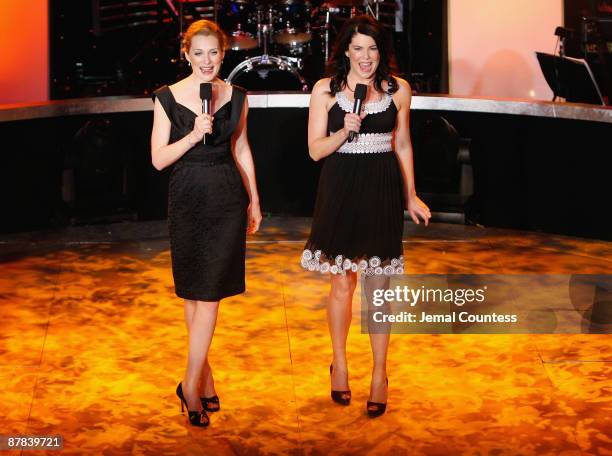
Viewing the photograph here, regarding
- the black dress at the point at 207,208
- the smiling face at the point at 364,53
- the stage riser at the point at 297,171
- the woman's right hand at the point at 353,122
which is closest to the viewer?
the woman's right hand at the point at 353,122

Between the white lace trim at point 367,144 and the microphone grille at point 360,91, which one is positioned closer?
the microphone grille at point 360,91

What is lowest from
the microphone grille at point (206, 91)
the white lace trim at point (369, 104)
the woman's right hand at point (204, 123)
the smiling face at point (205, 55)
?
the woman's right hand at point (204, 123)

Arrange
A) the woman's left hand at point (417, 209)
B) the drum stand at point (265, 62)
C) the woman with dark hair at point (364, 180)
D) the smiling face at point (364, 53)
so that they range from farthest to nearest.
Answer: the drum stand at point (265, 62) < the woman's left hand at point (417, 209) < the woman with dark hair at point (364, 180) < the smiling face at point (364, 53)

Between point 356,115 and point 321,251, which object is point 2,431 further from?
point 356,115

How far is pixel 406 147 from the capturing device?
4.40 m

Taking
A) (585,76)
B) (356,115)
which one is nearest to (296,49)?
(585,76)

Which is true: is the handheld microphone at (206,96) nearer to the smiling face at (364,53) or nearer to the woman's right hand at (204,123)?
the woman's right hand at (204,123)

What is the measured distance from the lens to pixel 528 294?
19.8 ft

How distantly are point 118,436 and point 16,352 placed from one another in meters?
1.18

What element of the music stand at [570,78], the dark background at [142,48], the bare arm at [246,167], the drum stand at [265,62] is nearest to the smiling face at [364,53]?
the bare arm at [246,167]

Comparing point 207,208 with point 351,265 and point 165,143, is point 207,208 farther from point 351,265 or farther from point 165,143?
point 351,265

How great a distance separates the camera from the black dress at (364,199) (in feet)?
14.1

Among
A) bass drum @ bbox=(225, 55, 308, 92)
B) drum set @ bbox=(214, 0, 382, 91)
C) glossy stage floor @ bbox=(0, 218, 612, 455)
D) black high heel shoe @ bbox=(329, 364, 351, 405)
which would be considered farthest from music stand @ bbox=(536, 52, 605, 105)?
black high heel shoe @ bbox=(329, 364, 351, 405)

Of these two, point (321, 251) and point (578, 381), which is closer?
point (321, 251)
